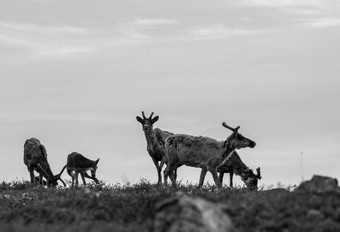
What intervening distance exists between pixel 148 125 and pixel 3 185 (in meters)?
5.92

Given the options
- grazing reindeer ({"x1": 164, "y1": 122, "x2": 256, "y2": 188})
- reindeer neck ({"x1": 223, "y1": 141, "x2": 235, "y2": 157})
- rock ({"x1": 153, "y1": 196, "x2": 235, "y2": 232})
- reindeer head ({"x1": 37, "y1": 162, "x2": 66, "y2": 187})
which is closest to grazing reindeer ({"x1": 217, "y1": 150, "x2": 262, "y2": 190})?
reindeer neck ({"x1": 223, "y1": 141, "x2": 235, "y2": 157})

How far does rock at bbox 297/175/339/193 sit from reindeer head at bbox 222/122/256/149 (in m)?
10.4

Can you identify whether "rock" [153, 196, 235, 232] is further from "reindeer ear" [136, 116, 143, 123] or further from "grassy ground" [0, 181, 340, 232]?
→ "reindeer ear" [136, 116, 143, 123]

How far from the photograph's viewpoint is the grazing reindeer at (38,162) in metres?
39.5

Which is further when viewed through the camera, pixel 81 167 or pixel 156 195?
pixel 81 167

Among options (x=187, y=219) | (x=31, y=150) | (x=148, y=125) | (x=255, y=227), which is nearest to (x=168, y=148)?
(x=148, y=125)

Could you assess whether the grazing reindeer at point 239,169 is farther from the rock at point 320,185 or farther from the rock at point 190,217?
the rock at point 190,217

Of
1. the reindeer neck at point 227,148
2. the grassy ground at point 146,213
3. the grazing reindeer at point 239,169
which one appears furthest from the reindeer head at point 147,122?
the grassy ground at point 146,213

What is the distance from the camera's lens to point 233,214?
15.6m

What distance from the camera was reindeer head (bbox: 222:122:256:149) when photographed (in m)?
30.8

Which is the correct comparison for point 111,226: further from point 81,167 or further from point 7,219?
point 81,167

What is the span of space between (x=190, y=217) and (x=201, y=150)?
665 inches

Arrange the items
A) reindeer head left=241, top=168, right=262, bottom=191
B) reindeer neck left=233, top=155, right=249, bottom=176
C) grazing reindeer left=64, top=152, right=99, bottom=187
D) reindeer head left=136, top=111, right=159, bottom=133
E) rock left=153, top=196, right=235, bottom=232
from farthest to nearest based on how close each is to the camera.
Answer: grazing reindeer left=64, top=152, right=99, bottom=187, reindeer head left=136, top=111, right=159, bottom=133, reindeer neck left=233, top=155, right=249, bottom=176, reindeer head left=241, top=168, right=262, bottom=191, rock left=153, top=196, right=235, bottom=232

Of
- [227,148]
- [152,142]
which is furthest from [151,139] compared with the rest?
[227,148]
